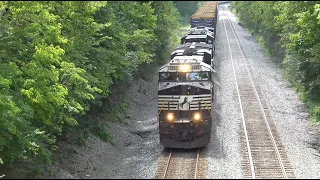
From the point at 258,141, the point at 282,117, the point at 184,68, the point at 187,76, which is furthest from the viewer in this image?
the point at 282,117

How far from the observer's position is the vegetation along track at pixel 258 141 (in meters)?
17.8

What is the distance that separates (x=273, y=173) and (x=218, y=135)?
6.04 m

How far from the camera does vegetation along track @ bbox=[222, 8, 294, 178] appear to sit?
17750mm

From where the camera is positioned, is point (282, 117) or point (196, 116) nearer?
point (196, 116)

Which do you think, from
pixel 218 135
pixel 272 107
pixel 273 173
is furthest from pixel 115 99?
pixel 273 173

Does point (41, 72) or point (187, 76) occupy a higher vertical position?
point (41, 72)

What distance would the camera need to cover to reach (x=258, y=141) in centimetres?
2183

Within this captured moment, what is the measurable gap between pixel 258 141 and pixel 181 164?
5090 millimetres

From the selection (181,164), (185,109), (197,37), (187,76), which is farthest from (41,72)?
(197,37)

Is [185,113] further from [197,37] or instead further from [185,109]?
[197,37]

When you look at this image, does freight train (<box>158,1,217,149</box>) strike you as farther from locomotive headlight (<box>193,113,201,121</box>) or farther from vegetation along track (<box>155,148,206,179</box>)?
vegetation along track (<box>155,148,206,179</box>)

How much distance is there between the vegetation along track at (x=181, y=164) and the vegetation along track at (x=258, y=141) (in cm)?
192

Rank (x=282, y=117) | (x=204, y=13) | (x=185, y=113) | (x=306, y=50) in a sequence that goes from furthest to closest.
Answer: (x=204, y=13) → (x=282, y=117) → (x=306, y=50) → (x=185, y=113)

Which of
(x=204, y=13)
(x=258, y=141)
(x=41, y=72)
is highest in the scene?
(x=41, y=72)
